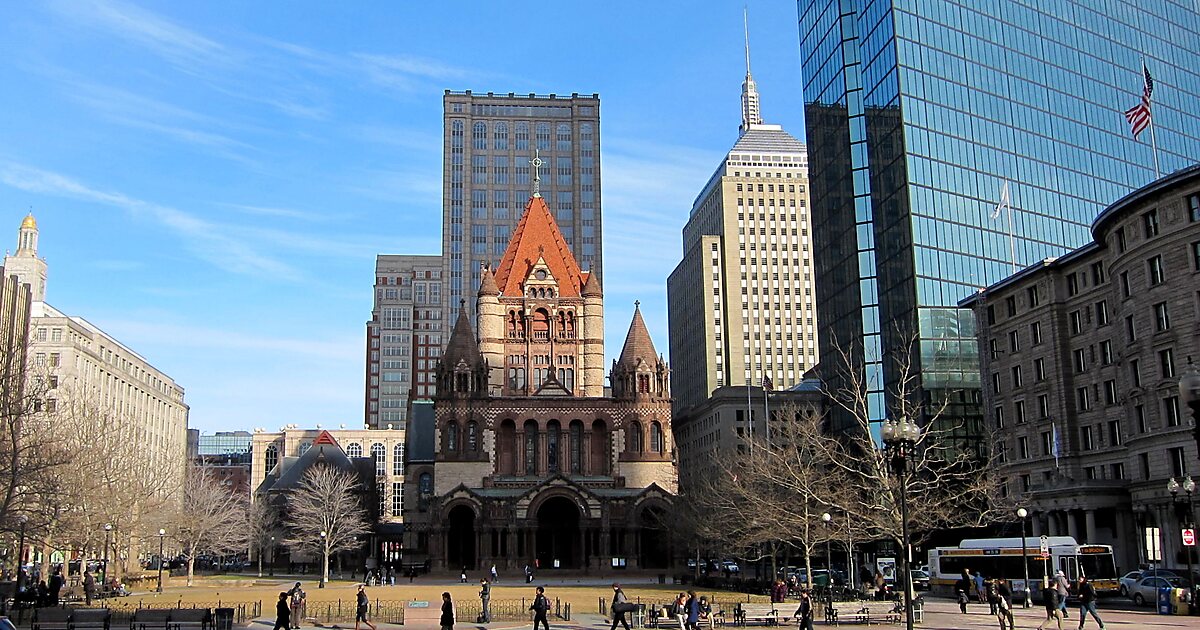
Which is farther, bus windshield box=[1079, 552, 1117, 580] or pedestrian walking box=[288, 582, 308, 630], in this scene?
bus windshield box=[1079, 552, 1117, 580]

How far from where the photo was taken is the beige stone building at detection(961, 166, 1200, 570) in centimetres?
5400

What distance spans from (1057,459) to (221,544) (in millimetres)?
67481

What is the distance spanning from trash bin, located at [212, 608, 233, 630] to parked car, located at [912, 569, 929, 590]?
120ft

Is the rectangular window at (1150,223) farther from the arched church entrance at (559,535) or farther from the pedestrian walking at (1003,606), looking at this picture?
the arched church entrance at (559,535)

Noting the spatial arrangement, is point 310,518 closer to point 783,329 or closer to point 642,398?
point 642,398

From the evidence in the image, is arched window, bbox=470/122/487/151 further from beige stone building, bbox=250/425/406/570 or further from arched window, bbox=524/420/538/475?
arched window, bbox=524/420/538/475

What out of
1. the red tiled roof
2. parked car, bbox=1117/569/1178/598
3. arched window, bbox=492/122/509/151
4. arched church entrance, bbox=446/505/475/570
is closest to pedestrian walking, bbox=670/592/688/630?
parked car, bbox=1117/569/1178/598

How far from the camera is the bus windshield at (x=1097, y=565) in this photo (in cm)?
4775

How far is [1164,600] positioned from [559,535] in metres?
65.1

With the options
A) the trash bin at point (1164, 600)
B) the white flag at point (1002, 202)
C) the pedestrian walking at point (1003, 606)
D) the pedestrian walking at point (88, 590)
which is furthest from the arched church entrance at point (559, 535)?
the pedestrian walking at point (1003, 606)

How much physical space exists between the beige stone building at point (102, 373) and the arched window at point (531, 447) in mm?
31082

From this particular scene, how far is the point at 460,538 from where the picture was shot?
9606cm

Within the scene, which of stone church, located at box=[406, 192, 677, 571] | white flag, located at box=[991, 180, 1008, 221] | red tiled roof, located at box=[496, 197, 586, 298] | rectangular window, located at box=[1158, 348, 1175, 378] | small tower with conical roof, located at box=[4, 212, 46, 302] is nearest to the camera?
rectangular window, located at box=[1158, 348, 1175, 378]

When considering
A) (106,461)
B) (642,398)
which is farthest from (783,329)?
(106,461)
